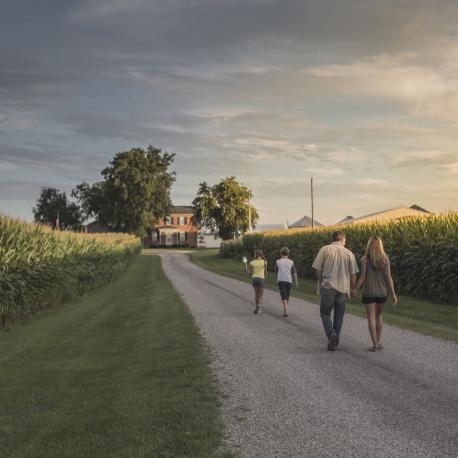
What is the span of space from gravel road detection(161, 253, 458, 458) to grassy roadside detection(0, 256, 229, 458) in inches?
19.3

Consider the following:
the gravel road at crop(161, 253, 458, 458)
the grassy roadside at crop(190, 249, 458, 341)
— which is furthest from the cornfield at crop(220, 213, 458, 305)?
the gravel road at crop(161, 253, 458, 458)

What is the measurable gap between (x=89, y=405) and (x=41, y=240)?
13339 millimetres

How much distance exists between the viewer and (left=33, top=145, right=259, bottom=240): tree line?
315ft

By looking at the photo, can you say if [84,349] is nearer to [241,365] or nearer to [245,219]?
[241,365]

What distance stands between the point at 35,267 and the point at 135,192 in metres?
78.3

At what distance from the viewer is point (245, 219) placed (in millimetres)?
101688

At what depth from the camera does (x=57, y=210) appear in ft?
384

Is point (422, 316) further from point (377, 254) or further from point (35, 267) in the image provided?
point (35, 267)

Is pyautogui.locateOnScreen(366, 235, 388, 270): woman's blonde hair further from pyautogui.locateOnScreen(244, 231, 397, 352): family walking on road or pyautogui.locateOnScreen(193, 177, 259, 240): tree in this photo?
pyautogui.locateOnScreen(193, 177, 259, 240): tree

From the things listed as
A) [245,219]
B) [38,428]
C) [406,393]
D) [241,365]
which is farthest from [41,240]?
[245,219]

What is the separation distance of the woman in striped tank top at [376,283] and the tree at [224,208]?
8848cm

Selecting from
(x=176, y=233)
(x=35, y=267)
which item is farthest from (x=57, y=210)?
(x=35, y=267)

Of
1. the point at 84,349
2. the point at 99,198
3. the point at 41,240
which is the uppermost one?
the point at 99,198

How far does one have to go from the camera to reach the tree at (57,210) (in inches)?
4606
